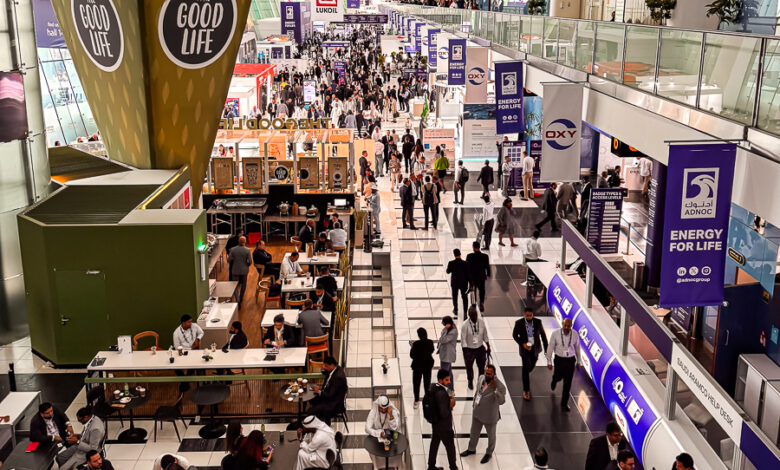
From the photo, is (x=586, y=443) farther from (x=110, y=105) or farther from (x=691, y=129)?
(x=110, y=105)

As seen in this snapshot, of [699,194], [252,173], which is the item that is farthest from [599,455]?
[252,173]

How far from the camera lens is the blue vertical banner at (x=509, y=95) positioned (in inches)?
623

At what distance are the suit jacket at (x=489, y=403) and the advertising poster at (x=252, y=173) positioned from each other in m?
10.8

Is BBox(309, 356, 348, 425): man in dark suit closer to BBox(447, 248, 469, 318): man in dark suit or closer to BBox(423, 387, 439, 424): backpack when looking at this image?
BBox(423, 387, 439, 424): backpack

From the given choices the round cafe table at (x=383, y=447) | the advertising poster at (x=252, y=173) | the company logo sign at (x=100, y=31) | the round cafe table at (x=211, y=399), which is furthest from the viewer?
the advertising poster at (x=252, y=173)

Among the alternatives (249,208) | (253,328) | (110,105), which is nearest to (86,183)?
(110,105)

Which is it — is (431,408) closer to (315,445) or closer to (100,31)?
(315,445)

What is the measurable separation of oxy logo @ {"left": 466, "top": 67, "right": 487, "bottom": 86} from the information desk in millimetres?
13793

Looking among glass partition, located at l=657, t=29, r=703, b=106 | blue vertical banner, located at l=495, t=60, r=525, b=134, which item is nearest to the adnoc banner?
glass partition, located at l=657, t=29, r=703, b=106

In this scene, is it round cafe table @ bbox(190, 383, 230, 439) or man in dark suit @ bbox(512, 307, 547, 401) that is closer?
round cafe table @ bbox(190, 383, 230, 439)

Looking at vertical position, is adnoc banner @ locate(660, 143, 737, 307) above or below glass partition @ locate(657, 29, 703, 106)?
below

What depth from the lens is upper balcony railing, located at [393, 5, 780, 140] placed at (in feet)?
21.5

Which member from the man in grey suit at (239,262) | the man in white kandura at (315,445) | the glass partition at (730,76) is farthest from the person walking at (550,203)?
the man in white kandura at (315,445)

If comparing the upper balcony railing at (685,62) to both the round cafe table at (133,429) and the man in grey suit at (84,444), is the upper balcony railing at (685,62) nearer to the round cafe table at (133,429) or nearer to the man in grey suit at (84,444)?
the man in grey suit at (84,444)
